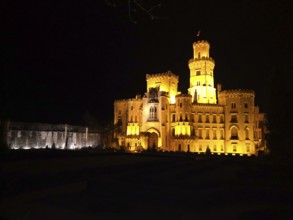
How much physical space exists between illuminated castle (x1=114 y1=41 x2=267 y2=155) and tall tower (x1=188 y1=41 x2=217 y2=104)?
7.66ft

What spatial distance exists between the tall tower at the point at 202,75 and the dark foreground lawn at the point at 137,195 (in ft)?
122

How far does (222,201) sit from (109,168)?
32.4ft

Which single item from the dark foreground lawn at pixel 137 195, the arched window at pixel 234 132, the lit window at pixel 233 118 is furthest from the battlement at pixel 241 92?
the dark foreground lawn at pixel 137 195

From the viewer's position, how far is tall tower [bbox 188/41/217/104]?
60.0 meters

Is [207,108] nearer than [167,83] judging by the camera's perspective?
Yes

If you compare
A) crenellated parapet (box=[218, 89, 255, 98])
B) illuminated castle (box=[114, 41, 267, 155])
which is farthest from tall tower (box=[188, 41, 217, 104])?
crenellated parapet (box=[218, 89, 255, 98])

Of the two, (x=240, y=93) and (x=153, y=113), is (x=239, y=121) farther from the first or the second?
(x=153, y=113)

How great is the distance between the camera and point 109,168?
2214 centimetres

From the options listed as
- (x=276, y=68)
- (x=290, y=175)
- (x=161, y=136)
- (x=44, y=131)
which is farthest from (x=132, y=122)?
(x=290, y=175)

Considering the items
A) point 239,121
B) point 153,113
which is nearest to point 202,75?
point 239,121

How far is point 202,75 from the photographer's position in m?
60.9

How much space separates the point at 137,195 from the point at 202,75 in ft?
157

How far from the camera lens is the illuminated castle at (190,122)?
173 ft

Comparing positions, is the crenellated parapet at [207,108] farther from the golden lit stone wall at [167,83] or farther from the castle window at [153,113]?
the castle window at [153,113]
